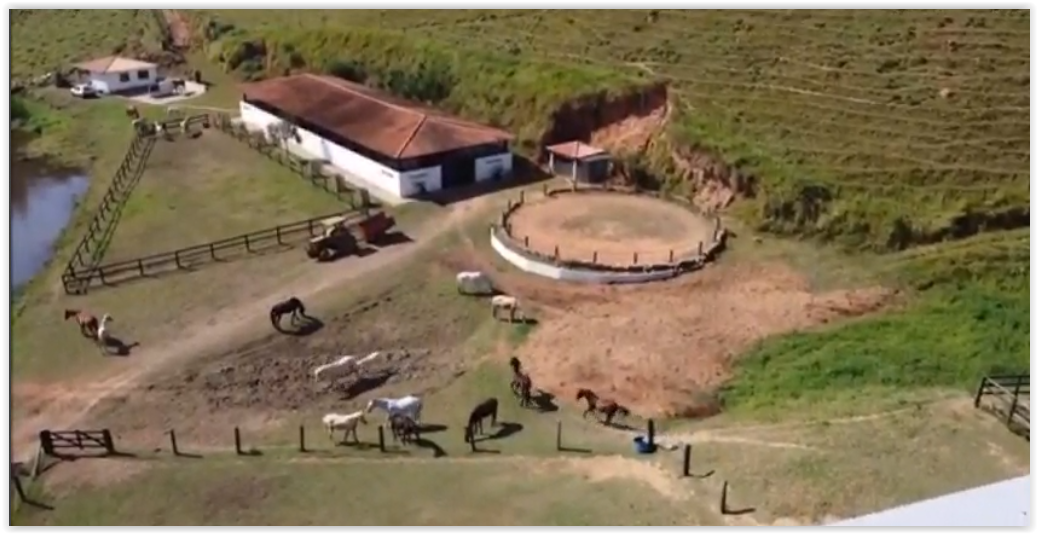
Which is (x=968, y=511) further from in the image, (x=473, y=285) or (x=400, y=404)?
(x=473, y=285)

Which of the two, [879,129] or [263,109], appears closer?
[879,129]

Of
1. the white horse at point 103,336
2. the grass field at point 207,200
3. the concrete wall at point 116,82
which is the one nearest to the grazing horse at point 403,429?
the white horse at point 103,336

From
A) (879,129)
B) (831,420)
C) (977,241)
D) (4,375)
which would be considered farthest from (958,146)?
Answer: (4,375)

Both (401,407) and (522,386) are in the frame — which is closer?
(401,407)

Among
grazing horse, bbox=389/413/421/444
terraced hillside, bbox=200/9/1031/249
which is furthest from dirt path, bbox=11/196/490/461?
terraced hillside, bbox=200/9/1031/249

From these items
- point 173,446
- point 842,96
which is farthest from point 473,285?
point 842,96

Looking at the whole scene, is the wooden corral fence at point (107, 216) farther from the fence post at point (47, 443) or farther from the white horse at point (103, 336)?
the fence post at point (47, 443)

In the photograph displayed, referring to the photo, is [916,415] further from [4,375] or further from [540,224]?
[4,375]
